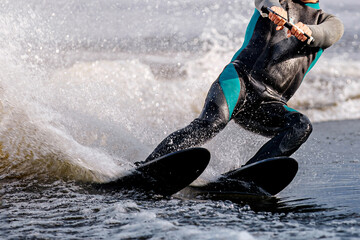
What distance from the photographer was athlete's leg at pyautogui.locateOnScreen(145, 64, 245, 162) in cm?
461

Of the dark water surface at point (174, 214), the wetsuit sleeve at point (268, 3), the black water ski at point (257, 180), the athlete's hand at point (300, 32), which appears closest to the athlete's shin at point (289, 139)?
the black water ski at point (257, 180)

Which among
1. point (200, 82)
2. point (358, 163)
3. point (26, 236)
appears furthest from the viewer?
point (200, 82)

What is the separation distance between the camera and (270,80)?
5.07 meters

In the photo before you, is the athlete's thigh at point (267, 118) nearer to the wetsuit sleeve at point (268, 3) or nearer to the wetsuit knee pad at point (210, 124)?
the wetsuit knee pad at point (210, 124)

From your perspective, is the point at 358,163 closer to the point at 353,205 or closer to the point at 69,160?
the point at 353,205

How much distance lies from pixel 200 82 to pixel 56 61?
3.10 m

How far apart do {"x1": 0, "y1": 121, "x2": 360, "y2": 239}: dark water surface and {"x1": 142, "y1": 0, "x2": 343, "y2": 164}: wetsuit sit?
565 mm

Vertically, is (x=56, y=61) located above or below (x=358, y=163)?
above

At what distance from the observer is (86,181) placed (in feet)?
15.0

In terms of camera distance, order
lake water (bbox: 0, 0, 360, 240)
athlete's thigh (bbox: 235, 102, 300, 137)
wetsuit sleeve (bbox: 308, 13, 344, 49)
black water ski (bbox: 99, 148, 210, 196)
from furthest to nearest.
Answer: athlete's thigh (bbox: 235, 102, 300, 137), wetsuit sleeve (bbox: 308, 13, 344, 49), black water ski (bbox: 99, 148, 210, 196), lake water (bbox: 0, 0, 360, 240)

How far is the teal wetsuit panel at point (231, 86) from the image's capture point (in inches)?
192

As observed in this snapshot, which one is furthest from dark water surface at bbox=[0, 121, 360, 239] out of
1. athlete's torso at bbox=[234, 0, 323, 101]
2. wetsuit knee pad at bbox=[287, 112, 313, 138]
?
athlete's torso at bbox=[234, 0, 323, 101]

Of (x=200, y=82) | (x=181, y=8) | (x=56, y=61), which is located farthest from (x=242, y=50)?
(x=181, y=8)

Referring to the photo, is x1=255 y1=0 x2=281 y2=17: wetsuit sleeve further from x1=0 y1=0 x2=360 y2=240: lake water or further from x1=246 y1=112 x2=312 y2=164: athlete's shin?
x1=0 y1=0 x2=360 y2=240: lake water
